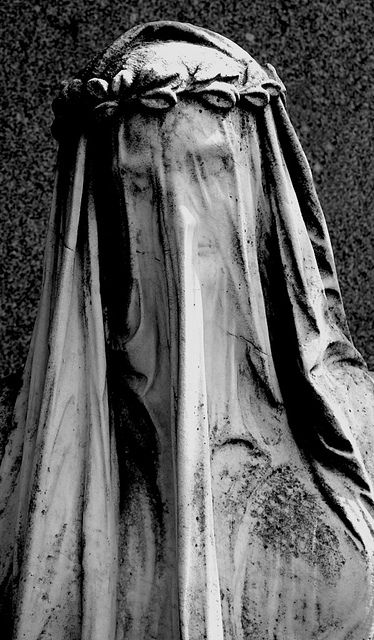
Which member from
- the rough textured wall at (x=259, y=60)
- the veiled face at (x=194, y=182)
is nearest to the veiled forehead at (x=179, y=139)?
the veiled face at (x=194, y=182)

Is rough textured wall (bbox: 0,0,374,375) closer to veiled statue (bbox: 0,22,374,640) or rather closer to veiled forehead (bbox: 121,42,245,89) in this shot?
veiled statue (bbox: 0,22,374,640)

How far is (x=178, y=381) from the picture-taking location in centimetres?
232

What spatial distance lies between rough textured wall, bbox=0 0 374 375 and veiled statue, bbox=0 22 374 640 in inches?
36.7

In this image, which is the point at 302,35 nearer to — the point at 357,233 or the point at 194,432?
the point at 357,233

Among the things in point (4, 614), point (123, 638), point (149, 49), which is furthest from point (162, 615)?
point (149, 49)

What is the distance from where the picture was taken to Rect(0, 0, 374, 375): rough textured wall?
11.1 feet

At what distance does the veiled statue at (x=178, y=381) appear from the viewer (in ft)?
7.70

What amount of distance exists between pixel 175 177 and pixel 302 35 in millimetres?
1222

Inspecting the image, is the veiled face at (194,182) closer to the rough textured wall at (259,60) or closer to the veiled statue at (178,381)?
the veiled statue at (178,381)

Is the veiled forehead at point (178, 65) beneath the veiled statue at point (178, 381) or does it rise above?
above

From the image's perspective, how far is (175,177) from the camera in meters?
2.35

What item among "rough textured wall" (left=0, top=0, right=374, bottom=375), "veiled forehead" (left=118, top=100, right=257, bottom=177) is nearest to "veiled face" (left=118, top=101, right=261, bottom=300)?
"veiled forehead" (left=118, top=100, right=257, bottom=177)

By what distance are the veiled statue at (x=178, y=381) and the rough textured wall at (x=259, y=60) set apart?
36.7 inches

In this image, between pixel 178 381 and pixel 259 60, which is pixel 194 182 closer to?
pixel 178 381
